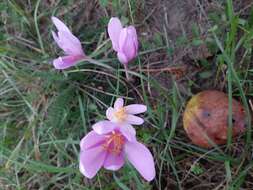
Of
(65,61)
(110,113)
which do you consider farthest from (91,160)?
(65,61)

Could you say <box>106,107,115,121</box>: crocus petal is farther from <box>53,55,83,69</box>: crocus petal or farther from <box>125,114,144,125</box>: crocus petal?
<box>53,55,83,69</box>: crocus petal

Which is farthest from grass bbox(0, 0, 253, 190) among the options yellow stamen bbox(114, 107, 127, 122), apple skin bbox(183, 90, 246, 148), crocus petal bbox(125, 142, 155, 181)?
yellow stamen bbox(114, 107, 127, 122)

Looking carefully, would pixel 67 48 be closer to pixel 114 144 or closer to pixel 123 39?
pixel 123 39

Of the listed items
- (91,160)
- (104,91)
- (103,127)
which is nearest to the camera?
(103,127)

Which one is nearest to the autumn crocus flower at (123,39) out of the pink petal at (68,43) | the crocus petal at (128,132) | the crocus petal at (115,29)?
the crocus petal at (115,29)

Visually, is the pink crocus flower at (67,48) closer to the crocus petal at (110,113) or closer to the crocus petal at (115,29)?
the crocus petal at (115,29)
